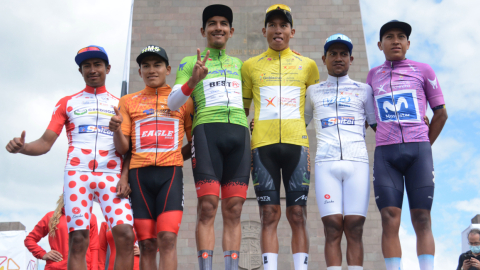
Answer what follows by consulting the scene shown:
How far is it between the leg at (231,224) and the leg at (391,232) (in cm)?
150

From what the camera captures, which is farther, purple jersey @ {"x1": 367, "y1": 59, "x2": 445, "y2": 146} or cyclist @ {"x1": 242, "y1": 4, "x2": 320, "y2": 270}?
purple jersey @ {"x1": 367, "y1": 59, "x2": 445, "y2": 146}

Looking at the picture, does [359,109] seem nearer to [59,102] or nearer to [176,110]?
[176,110]

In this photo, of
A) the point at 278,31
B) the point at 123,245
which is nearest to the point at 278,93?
the point at 278,31

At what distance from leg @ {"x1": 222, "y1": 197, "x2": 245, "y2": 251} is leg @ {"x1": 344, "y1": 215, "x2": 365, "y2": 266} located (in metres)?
1.15

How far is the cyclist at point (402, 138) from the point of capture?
4.76m

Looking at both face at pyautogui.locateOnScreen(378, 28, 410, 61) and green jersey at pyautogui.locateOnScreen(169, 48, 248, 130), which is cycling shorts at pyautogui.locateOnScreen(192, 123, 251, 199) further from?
face at pyautogui.locateOnScreen(378, 28, 410, 61)

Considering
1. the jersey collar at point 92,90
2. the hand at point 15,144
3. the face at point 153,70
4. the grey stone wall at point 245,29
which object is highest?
the grey stone wall at point 245,29

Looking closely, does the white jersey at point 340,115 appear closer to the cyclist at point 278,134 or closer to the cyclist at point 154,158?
the cyclist at point 278,134

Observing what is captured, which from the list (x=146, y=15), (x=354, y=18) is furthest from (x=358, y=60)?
(x=146, y=15)

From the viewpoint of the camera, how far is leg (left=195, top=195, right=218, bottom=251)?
4.54 meters

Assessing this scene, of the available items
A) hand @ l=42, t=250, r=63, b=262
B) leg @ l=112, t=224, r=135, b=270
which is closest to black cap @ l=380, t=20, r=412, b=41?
leg @ l=112, t=224, r=135, b=270

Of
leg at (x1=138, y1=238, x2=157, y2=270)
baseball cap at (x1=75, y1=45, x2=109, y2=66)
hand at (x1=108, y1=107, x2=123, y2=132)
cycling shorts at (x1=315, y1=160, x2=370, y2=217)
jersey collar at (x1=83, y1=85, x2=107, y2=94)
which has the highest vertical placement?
baseball cap at (x1=75, y1=45, x2=109, y2=66)

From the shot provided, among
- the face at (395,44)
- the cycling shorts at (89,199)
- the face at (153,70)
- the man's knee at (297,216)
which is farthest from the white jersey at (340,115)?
the cycling shorts at (89,199)

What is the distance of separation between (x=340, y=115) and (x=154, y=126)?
6.71 ft
